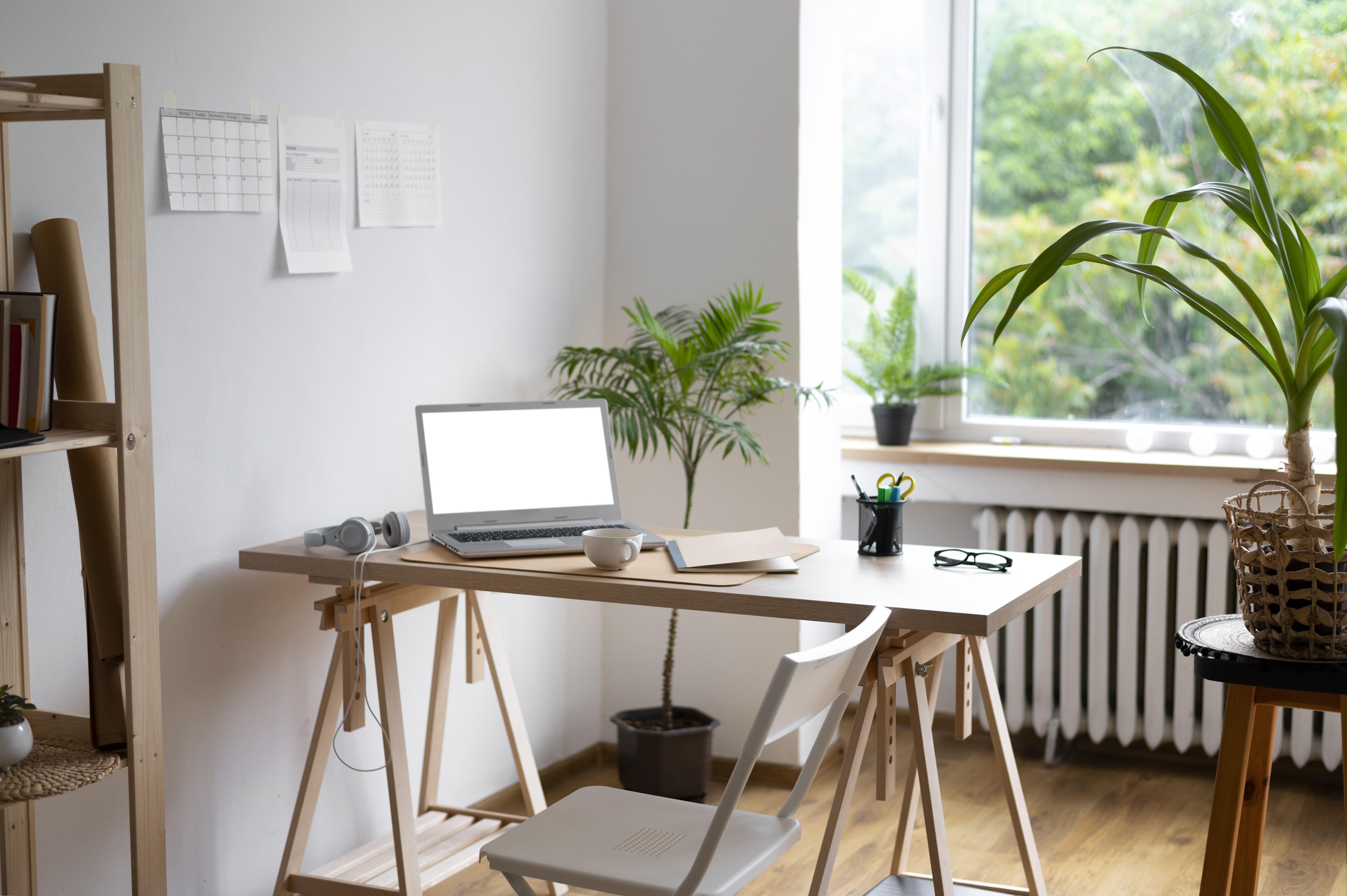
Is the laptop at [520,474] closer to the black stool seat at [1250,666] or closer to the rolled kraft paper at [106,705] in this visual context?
the rolled kraft paper at [106,705]

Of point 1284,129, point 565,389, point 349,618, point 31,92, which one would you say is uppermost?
point 1284,129

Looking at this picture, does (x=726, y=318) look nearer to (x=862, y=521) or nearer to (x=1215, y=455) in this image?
(x=862, y=521)

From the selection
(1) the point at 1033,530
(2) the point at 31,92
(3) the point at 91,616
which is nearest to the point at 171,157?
(2) the point at 31,92

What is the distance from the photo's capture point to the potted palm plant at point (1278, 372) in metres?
1.82

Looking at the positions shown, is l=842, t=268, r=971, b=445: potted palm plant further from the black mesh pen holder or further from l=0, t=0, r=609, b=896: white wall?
the black mesh pen holder

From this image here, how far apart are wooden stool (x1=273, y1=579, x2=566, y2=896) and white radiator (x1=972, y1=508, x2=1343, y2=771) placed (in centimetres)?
145

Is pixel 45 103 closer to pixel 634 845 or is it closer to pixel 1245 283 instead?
Result: pixel 634 845

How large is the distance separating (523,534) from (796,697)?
3.13 feet

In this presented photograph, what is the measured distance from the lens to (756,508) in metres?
3.44

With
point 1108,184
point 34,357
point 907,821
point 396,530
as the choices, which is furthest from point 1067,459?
point 34,357

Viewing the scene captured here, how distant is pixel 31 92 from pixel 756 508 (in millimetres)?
2112

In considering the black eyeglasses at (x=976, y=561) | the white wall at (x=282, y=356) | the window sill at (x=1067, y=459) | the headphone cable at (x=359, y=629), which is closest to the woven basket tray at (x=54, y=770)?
the white wall at (x=282, y=356)

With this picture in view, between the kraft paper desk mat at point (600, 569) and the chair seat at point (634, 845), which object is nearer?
the chair seat at point (634, 845)

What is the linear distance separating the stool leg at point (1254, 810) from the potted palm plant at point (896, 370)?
1872 millimetres
